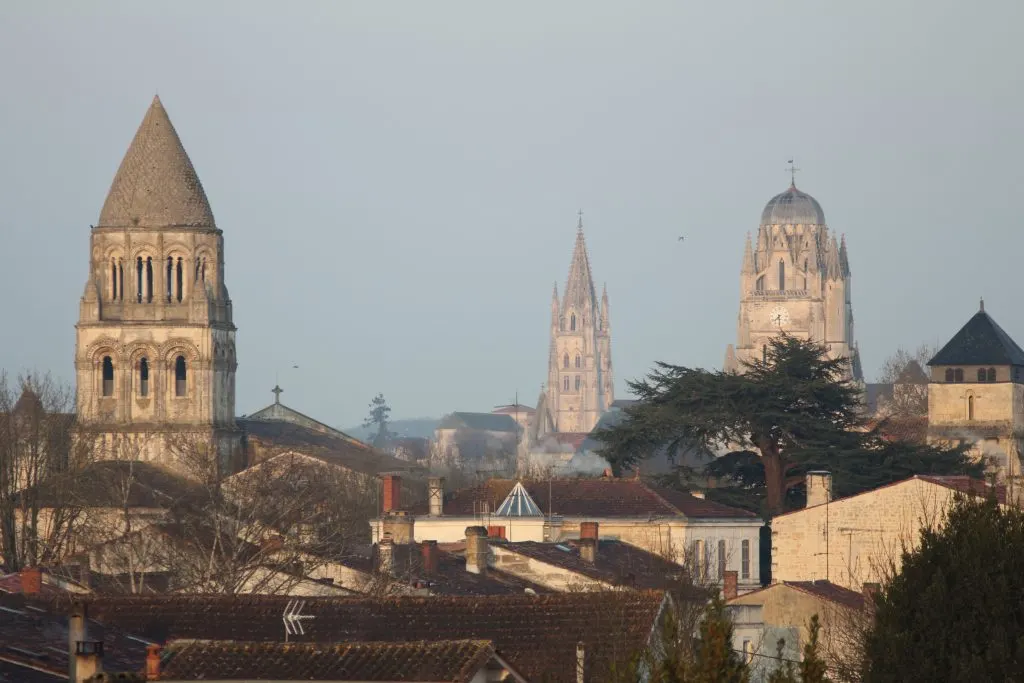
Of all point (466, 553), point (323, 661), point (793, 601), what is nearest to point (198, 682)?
point (323, 661)

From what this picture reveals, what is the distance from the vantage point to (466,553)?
195ft

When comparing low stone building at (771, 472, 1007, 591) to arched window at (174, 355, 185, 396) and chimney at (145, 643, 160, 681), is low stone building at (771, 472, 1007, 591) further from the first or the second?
arched window at (174, 355, 185, 396)

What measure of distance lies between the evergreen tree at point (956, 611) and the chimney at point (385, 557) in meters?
22.5

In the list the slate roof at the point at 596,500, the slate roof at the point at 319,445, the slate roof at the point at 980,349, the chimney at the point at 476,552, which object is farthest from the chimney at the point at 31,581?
the slate roof at the point at 980,349

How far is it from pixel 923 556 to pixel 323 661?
6313 mm

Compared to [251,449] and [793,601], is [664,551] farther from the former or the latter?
[251,449]

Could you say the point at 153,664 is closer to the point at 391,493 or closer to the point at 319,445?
the point at 391,493

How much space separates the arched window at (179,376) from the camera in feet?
328

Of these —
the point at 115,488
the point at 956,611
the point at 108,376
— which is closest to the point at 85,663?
the point at 956,611

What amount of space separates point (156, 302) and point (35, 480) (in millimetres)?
24587

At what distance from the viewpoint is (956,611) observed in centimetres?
2922

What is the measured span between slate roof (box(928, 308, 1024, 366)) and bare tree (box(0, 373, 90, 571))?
33820 millimetres

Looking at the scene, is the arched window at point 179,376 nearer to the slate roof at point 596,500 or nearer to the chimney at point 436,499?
the slate roof at point 596,500

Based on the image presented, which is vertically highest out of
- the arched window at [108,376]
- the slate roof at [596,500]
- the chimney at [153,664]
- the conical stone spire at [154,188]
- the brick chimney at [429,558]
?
the conical stone spire at [154,188]
